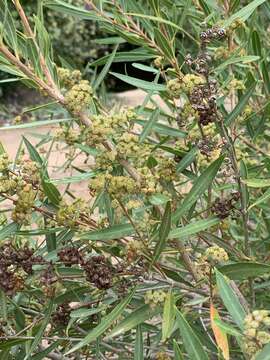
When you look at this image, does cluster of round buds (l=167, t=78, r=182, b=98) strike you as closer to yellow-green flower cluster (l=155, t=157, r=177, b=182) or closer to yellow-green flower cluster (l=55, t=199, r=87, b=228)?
yellow-green flower cluster (l=155, t=157, r=177, b=182)

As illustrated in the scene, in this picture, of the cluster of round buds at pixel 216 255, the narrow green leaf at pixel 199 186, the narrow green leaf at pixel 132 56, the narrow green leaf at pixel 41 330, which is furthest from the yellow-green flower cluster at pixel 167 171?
the narrow green leaf at pixel 132 56

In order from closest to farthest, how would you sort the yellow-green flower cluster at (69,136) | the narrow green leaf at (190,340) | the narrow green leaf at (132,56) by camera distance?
the narrow green leaf at (190,340) → the yellow-green flower cluster at (69,136) → the narrow green leaf at (132,56)

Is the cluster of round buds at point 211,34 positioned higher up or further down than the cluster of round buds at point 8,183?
higher up

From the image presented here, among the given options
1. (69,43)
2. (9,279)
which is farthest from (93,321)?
(69,43)

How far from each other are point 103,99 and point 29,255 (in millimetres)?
1029

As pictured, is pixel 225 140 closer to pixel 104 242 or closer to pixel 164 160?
pixel 164 160

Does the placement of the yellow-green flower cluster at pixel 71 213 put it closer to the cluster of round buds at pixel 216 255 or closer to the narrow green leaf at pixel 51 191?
the narrow green leaf at pixel 51 191

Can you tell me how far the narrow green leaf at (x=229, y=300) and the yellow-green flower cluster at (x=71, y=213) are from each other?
0.91 feet


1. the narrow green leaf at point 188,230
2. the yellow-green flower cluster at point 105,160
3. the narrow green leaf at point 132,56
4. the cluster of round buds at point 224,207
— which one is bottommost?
the narrow green leaf at point 188,230

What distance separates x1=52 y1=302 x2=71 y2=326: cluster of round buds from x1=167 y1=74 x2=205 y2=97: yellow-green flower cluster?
0.49m

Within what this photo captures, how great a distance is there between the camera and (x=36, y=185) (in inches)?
46.4

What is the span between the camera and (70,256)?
45.8 inches

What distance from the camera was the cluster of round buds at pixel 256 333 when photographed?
2.87 feet

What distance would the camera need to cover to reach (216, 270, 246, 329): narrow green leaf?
103 centimetres
